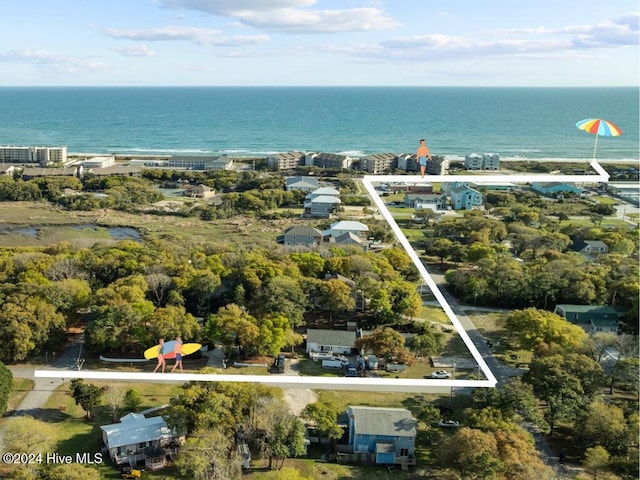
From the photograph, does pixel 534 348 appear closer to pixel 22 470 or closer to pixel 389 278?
pixel 389 278

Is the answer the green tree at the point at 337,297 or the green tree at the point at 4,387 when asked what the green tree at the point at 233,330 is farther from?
the green tree at the point at 4,387

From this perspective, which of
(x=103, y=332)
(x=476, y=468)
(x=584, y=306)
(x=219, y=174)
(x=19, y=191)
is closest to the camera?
(x=476, y=468)

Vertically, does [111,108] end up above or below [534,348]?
above

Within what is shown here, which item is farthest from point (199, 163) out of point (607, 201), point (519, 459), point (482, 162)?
point (519, 459)

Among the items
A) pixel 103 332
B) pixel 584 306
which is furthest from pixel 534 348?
pixel 103 332

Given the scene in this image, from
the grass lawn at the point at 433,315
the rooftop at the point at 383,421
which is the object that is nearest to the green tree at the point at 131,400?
Result: the rooftop at the point at 383,421

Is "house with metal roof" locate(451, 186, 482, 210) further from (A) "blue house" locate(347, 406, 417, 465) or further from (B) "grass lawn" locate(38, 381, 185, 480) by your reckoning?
(B) "grass lawn" locate(38, 381, 185, 480)

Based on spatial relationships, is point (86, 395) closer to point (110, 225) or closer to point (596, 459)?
point (596, 459)
